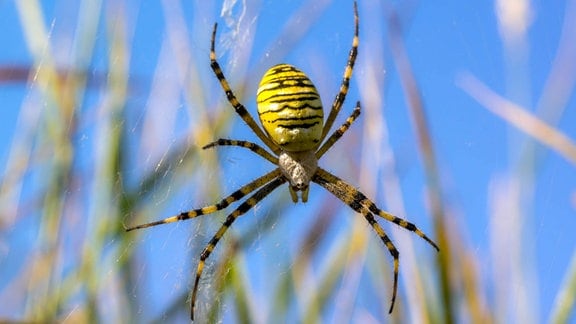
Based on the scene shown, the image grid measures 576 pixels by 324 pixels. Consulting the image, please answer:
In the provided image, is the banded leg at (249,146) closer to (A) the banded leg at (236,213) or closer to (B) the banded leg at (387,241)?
(A) the banded leg at (236,213)

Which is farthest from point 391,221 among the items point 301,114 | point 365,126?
point 301,114

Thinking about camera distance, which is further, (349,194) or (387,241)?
(349,194)

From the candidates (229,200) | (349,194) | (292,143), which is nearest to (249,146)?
(292,143)

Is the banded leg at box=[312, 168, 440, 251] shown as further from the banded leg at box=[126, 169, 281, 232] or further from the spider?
the banded leg at box=[126, 169, 281, 232]

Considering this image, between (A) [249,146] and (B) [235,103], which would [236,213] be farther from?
(B) [235,103]

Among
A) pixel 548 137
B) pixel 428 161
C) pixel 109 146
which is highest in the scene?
pixel 548 137

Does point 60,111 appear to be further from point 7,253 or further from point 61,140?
point 7,253
